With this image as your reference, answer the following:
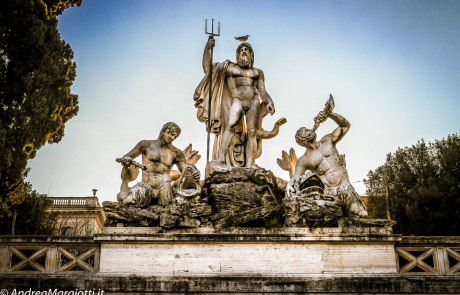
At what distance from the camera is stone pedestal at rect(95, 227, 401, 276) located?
8.48 m

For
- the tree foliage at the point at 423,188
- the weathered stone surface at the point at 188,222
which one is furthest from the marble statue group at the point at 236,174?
the tree foliage at the point at 423,188

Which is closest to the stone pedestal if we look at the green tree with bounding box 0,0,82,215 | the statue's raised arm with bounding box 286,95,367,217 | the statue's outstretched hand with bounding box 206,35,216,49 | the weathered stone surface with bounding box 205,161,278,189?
the statue's raised arm with bounding box 286,95,367,217

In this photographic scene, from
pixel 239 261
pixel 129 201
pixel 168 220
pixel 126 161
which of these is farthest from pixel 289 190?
pixel 126 161

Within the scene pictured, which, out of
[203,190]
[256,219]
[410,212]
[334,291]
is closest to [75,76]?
[203,190]

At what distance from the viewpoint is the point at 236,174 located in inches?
391

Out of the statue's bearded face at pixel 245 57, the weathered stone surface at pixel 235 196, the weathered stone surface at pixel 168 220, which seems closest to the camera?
the weathered stone surface at pixel 168 220

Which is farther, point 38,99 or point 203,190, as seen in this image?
point 38,99

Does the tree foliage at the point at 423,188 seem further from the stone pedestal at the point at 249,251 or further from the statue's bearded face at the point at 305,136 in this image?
→ the stone pedestal at the point at 249,251

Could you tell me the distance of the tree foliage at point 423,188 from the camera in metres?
20.1

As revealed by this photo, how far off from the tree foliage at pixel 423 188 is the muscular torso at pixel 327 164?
1170cm

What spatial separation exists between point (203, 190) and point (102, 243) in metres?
2.35

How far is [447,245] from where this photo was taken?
8727mm

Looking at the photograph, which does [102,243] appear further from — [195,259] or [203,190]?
[203,190]

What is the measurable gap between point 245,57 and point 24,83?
287 inches
